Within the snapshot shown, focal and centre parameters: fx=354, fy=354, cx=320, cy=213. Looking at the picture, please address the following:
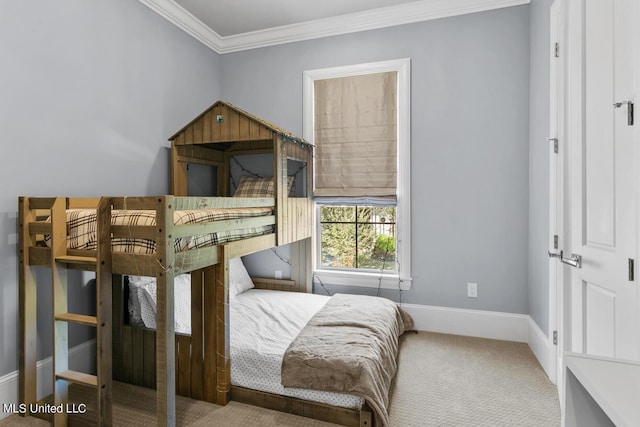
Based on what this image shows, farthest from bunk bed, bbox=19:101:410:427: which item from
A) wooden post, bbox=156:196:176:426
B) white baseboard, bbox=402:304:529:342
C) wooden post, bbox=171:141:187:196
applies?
white baseboard, bbox=402:304:529:342

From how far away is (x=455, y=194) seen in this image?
9.78 ft

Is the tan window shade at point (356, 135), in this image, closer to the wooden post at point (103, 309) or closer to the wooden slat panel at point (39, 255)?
the wooden post at point (103, 309)

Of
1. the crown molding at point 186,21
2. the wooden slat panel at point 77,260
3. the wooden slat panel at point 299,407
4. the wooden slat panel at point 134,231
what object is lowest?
the wooden slat panel at point 299,407

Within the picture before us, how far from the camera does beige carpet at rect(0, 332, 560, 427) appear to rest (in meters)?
1.83

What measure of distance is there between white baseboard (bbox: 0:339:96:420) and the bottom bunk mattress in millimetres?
419

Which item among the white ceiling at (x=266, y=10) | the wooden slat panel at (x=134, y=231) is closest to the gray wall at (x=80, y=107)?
the white ceiling at (x=266, y=10)

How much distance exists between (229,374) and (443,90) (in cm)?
268

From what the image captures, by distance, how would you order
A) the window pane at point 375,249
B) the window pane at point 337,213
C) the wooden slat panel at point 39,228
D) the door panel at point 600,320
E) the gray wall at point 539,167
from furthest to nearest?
the window pane at point 337,213 → the window pane at point 375,249 → the gray wall at point 539,167 → the wooden slat panel at point 39,228 → the door panel at point 600,320

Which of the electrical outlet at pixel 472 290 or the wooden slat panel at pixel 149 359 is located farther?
the electrical outlet at pixel 472 290

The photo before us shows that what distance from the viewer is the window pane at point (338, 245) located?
11.0ft

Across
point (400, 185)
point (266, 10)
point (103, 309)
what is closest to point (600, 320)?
point (400, 185)

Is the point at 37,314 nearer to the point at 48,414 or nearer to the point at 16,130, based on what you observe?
the point at 48,414

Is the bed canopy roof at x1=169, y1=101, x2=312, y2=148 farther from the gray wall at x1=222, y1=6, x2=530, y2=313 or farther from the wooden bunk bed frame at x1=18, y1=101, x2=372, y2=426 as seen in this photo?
the gray wall at x1=222, y1=6, x2=530, y2=313

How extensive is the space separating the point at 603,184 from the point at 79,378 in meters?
2.55
